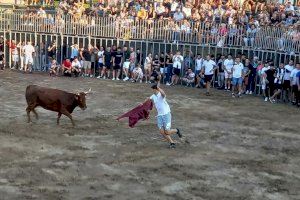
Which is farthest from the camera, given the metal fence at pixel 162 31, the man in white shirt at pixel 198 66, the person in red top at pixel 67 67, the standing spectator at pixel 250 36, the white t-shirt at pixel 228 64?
the person in red top at pixel 67 67

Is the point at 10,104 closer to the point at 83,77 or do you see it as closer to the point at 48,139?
the point at 48,139

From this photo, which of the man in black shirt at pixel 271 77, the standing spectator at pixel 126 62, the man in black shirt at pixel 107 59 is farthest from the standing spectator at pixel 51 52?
the man in black shirt at pixel 271 77

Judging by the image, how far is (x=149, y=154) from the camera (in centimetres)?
1284

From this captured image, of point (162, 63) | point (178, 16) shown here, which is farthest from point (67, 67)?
point (178, 16)

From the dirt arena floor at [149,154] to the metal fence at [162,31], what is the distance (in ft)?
13.6

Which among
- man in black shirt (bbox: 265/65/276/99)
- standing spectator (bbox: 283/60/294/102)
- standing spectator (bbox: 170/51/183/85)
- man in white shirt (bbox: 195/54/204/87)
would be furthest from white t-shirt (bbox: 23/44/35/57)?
standing spectator (bbox: 283/60/294/102)

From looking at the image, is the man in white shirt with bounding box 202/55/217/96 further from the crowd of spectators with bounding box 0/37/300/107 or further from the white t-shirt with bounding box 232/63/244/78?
the white t-shirt with bounding box 232/63/244/78

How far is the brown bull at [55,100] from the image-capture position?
50.0 ft

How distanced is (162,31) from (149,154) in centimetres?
1331

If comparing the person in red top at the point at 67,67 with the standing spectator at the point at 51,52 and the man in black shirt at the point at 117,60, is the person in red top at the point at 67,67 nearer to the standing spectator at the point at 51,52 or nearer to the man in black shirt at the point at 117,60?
the standing spectator at the point at 51,52

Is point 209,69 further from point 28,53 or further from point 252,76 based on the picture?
point 28,53

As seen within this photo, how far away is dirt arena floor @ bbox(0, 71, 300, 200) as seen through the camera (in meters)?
10.4

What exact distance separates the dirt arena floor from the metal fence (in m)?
4.15

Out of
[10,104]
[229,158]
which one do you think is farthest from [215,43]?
[229,158]
